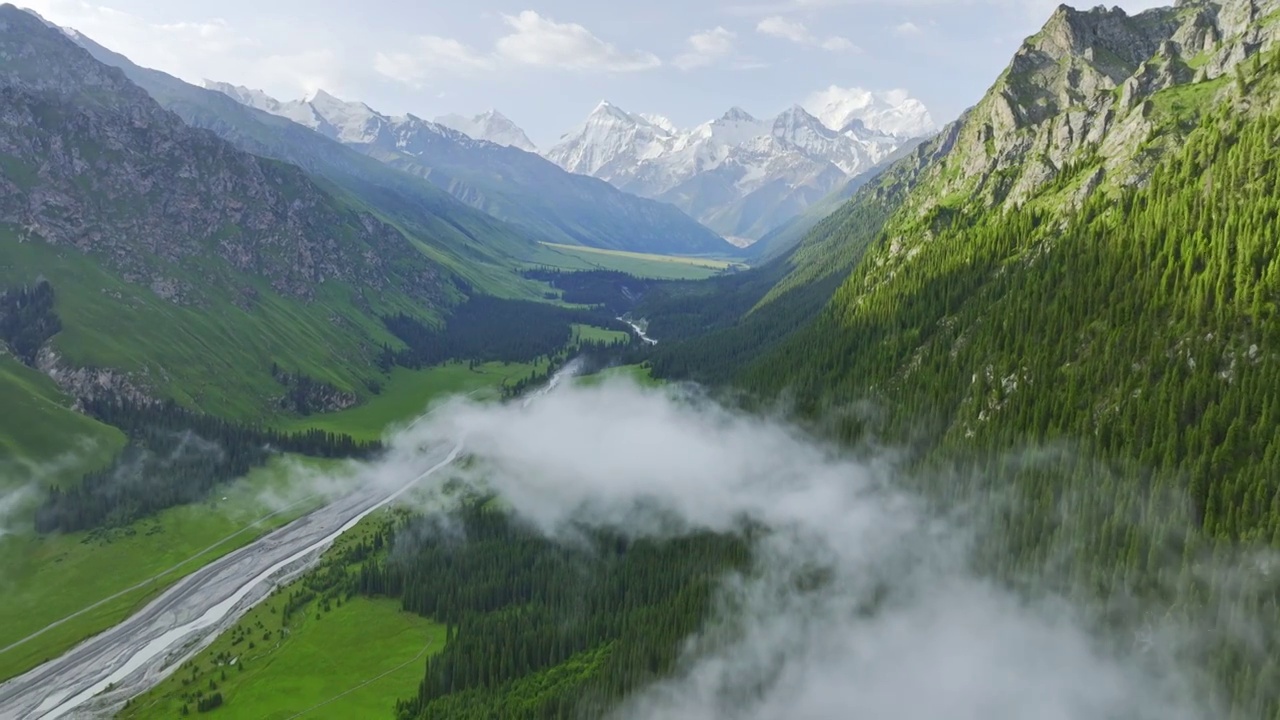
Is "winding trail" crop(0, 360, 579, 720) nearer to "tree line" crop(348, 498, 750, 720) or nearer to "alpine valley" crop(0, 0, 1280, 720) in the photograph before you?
"alpine valley" crop(0, 0, 1280, 720)

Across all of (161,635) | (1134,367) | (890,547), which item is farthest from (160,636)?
(1134,367)

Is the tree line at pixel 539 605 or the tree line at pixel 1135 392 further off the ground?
the tree line at pixel 1135 392

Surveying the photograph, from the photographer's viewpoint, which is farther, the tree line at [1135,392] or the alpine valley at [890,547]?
the alpine valley at [890,547]

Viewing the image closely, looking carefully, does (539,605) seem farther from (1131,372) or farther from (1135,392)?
(1131,372)

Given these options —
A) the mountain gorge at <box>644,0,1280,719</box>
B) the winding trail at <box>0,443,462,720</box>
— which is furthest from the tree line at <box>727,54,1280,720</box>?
the winding trail at <box>0,443,462,720</box>

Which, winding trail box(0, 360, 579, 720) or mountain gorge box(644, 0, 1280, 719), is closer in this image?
mountain gorge box(644, 0, 1280, 719)

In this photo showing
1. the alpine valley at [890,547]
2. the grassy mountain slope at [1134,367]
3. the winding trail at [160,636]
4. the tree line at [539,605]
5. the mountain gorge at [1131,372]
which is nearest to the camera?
the mountain gorge at [1131,372]

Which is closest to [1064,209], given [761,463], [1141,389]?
[1141,389]

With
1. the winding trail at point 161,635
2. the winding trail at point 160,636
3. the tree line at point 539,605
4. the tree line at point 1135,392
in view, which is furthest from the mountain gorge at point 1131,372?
the winding trail at point 160,636

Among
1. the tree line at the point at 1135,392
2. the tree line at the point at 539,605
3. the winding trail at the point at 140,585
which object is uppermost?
the tree line at the point at 1135,392

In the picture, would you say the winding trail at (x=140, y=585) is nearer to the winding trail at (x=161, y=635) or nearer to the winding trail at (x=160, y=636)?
the winding trail at (x=161, y=635)

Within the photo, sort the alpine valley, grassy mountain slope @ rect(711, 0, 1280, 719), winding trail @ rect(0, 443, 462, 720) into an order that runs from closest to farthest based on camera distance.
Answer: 1. grassy mountain slope @ rect(711, 0, 1280, 719)
2. the alpine valley
3. winding trail @ rect(0, 443, 462, 720)
